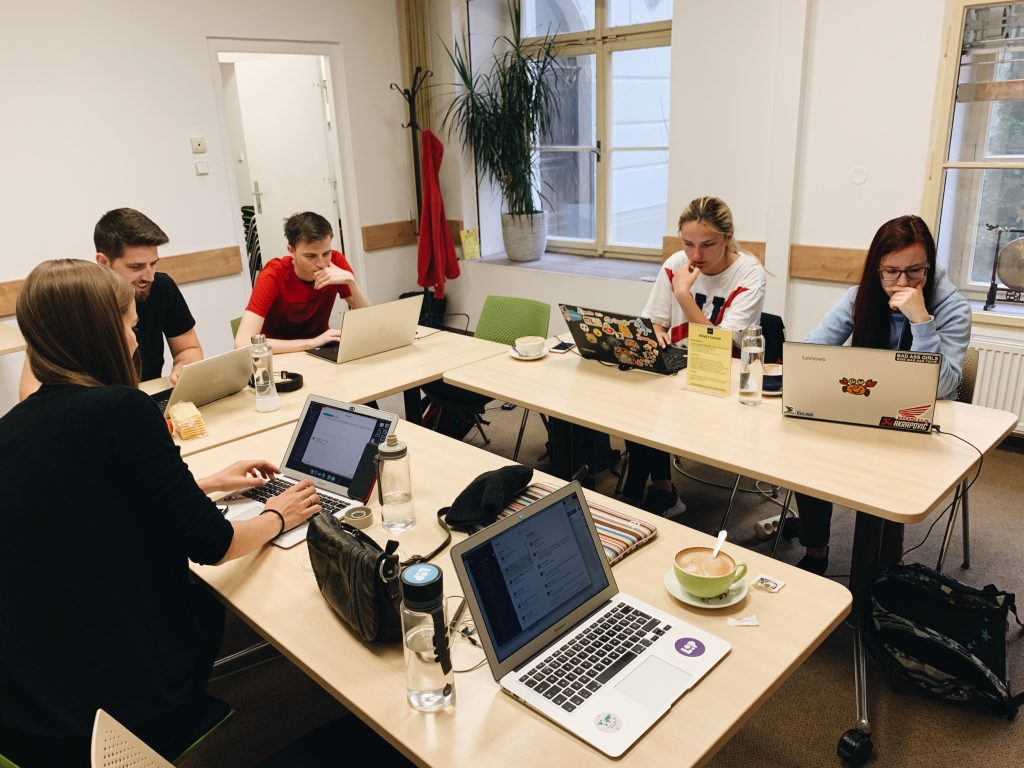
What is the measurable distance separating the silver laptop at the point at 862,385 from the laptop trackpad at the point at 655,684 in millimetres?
1167

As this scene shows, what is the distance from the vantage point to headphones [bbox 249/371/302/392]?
9.04 ft

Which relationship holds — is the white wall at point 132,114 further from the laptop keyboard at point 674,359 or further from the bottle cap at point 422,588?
the bottle cap at point 422,588

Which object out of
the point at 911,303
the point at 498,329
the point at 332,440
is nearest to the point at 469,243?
the point at 498,329

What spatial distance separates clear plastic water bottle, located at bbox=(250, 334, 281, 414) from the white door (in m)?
3.18

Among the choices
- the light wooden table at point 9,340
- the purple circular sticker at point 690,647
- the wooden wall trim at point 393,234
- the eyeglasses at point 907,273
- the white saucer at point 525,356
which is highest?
the eyeglasses at point 907,273

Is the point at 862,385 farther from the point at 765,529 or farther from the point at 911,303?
the point at 765,529

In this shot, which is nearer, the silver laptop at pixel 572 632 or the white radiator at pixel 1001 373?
the silver laptop at pixel 572 632

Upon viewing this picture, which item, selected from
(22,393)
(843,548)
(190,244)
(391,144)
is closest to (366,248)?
(391,144)

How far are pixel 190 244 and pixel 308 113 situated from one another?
1383mm

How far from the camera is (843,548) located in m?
2.92

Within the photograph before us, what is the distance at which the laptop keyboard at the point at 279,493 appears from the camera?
188cm

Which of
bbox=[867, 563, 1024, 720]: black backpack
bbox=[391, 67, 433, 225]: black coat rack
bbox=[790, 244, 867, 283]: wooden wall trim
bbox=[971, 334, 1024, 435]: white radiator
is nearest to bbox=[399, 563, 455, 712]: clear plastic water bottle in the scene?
bbox=[867, 563, 1024, 720]: black backpack

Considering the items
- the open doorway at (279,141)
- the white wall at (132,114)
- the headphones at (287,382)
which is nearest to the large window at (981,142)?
the headphones at (287,382)

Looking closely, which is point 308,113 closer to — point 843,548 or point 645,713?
point 843,548
